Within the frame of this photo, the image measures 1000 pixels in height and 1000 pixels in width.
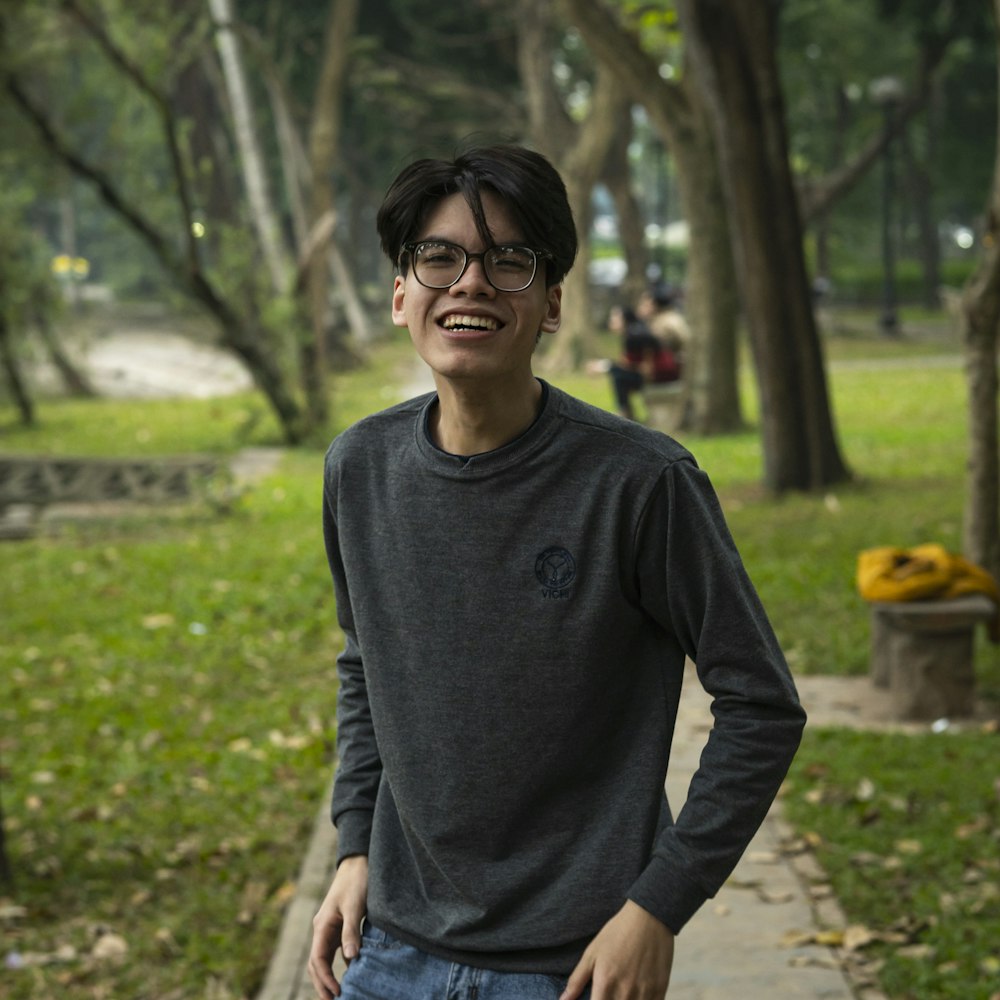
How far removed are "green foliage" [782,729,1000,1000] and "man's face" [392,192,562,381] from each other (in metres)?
3.13

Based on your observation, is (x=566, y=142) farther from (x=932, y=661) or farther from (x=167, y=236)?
(x=932, y=661)

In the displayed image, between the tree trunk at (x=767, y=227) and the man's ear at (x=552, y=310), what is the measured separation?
11054 mm

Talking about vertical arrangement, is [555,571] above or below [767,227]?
above

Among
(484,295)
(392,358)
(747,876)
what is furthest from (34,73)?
(392,358)

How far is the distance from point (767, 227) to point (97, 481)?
25.1 feet

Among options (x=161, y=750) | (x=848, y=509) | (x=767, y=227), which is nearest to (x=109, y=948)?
(x=161, y=750)

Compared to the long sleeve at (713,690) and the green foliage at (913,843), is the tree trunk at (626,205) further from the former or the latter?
the long sleeve at (713,690)

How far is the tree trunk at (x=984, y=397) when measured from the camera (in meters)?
8.49

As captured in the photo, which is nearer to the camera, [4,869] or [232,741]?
[4,869]

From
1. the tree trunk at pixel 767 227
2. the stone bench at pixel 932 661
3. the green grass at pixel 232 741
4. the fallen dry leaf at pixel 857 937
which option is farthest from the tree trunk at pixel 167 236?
the fallen dry leaf at pixel 857 937

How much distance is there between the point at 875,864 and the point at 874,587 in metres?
2.14

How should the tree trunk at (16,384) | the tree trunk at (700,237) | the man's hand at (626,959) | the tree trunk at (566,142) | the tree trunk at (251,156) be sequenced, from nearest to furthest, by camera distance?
the man's hand at (626,959), the tree trunk at (700,237), the tree trunk at (16,384), the tree trunk at (251,156), the tree trunk at (566,142)

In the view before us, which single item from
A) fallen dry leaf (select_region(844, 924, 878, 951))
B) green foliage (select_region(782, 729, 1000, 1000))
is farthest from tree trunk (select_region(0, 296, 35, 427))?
fallen dry leaf (select_region(844, 924, 878, 951))

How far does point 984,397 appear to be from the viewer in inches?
341
